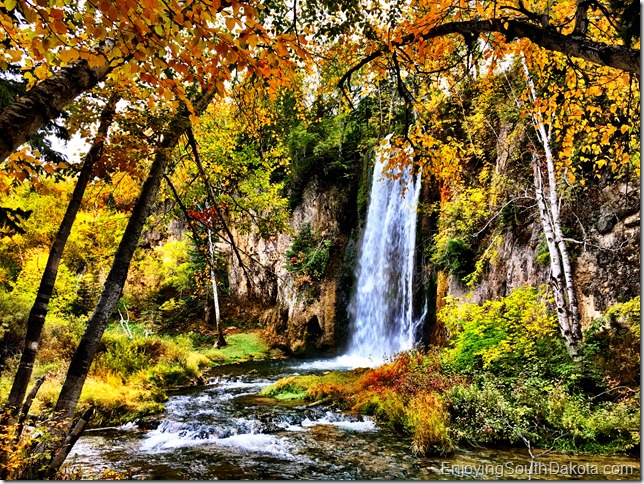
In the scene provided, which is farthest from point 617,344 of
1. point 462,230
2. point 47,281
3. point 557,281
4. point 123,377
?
point 123,377

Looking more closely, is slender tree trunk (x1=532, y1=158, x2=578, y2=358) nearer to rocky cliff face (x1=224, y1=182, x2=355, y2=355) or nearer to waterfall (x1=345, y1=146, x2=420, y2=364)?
waterfall (x1=345, y1=146, x2=420, y2=364)

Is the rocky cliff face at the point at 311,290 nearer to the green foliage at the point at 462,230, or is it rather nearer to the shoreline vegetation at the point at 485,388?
the green foliage at the point at 462,230

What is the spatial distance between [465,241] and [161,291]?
23142mm

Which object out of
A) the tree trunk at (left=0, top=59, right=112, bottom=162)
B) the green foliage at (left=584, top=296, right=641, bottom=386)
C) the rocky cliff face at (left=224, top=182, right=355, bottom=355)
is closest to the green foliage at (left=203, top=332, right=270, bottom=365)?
the rocky cliff face at (left=224, top=182, right=355, bottom=355)

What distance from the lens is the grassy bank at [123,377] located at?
801cm

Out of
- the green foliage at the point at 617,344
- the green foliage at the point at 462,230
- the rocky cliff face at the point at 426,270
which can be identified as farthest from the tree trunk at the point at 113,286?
the green foliage at the point at 462,230

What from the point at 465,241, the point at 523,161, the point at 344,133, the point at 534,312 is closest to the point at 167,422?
the point at 534,312

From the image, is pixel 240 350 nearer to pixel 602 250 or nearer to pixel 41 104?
pixel 602 250

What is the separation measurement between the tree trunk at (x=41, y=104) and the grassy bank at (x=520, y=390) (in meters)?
6.35

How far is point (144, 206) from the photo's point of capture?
4.74 metres

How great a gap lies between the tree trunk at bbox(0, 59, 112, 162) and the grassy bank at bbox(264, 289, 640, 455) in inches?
250

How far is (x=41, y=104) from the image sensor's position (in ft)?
7.52

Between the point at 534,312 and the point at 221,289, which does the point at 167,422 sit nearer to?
the point at 534,312

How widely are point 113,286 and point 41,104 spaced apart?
2.62 m
